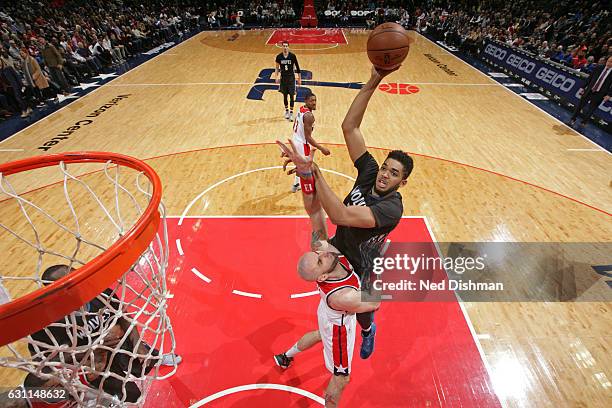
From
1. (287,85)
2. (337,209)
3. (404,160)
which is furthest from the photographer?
(287,85)

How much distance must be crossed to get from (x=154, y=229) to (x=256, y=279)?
2648 millimetres

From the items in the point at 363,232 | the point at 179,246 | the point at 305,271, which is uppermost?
the point at 363,232

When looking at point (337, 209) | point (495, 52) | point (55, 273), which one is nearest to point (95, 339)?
point (55, 273)

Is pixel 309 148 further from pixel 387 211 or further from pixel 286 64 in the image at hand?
pixel 387 211

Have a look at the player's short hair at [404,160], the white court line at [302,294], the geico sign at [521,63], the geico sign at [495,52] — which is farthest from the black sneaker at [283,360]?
the geico sign at [495,52]

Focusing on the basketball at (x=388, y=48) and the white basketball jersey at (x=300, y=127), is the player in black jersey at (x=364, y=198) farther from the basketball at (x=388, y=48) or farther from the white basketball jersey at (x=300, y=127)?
the white basketball jersey at (x=300, y=127)

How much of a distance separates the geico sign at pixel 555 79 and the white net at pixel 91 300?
12074 mm

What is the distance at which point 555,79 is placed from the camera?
11.6 metres

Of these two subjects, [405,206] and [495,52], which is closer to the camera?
[405,206]

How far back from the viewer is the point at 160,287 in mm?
3176

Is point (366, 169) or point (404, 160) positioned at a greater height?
point (404, 160)

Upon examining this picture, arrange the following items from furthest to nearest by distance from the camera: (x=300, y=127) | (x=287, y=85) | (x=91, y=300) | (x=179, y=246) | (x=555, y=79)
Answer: (x=555, y=79) < (x=287, y=85) < (x=300, y=127) < (x=179, y=246) < (x=91, y=300)

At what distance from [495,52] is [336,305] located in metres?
16.5

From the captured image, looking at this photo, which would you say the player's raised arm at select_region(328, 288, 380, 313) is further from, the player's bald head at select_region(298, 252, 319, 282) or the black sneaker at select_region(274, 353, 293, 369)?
the black sneaker at select_region(274, 353, 293, 369)
